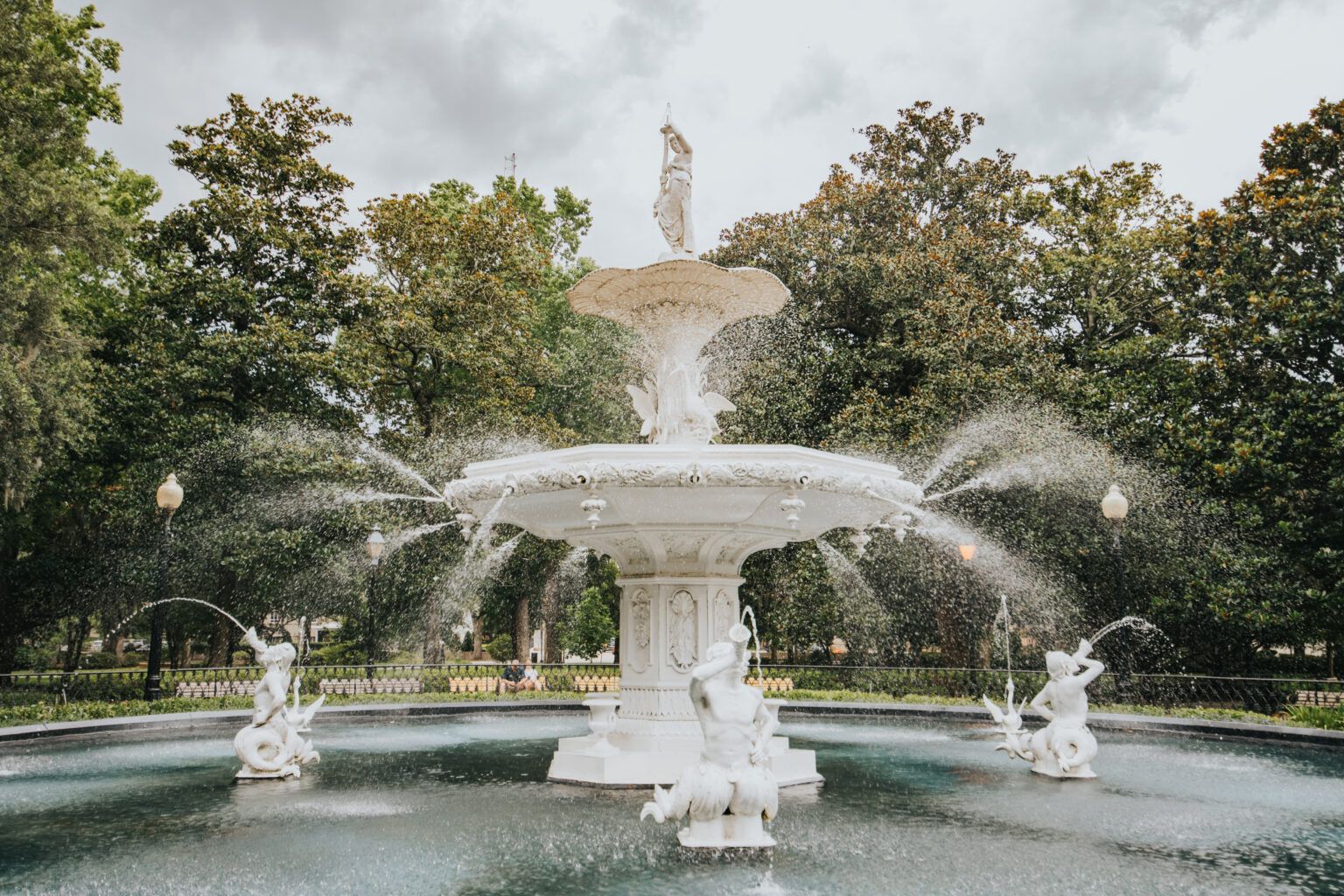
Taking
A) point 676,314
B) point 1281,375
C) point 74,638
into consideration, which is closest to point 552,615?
point 74,638

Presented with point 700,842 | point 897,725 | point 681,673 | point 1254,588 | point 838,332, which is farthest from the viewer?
point 838,332

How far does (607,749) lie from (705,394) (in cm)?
373

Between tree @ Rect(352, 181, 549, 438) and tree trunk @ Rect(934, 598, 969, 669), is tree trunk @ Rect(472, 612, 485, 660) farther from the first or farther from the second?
tree trunk @ Rect(934, 598, 969, 669)

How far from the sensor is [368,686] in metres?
19.0

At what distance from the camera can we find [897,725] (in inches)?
528

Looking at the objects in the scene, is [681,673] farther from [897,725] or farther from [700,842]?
[897,725]

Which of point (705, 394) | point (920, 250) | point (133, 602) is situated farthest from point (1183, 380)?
point (133, 602)

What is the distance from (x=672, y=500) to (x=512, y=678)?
15580mm

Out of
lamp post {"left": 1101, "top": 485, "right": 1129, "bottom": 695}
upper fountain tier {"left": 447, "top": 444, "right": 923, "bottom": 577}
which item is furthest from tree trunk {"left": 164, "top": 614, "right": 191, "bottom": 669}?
lamp post {"left": 1101, "top": 485, "right": 1129, "bottom": 695}

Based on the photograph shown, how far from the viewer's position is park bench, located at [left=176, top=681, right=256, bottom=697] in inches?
675

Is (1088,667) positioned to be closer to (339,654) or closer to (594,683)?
(594,683)

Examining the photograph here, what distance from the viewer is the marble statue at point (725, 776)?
5.29m

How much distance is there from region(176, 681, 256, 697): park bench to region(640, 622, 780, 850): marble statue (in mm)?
14226

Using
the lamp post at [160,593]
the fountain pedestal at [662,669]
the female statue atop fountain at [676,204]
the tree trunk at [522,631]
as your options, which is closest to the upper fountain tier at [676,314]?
the female statue atop fountain at [676,204]
